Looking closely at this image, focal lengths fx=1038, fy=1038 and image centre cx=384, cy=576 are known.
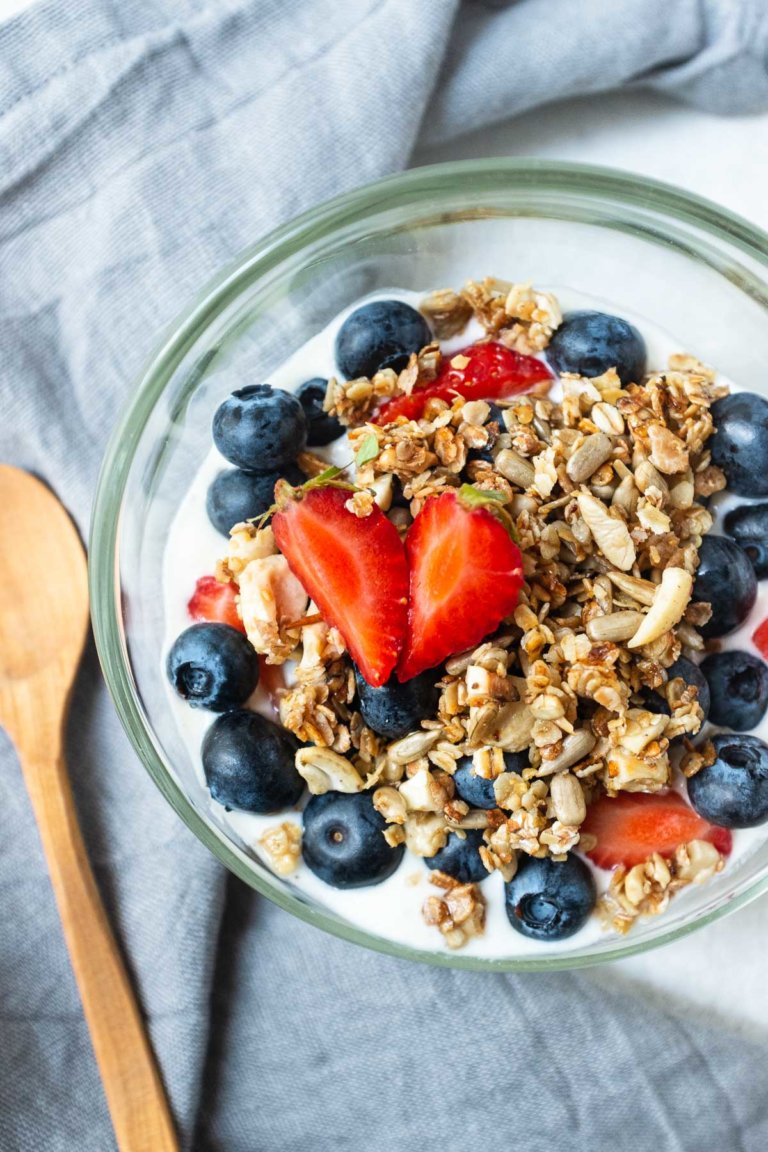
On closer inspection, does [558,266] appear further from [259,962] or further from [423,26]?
[259,962]

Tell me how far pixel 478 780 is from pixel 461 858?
117 millimetres

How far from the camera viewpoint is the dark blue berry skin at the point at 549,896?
3.72 ft

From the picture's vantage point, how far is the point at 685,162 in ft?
5.09

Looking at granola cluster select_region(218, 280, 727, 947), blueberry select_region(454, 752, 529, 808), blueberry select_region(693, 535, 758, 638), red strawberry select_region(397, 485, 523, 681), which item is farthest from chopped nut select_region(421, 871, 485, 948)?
blueberry select_region(693, 535, 758, 638)

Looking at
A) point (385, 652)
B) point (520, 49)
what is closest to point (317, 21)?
point (520, 49)

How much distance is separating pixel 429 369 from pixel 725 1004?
1021 mm

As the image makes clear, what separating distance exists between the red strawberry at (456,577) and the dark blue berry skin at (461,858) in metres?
0.21

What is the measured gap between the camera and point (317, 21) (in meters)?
1.43

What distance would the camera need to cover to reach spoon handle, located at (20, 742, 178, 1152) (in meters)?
1.41

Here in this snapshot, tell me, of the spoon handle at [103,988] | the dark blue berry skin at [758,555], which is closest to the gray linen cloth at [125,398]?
the spoon handle at [103,988]

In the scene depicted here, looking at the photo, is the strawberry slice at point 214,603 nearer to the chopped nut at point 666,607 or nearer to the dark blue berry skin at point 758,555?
the chopped nut at point 666,607

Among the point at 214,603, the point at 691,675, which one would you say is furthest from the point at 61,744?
the point at 691,675

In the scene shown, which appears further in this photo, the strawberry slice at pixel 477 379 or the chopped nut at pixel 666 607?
the strawberry slice at pixel 477 379

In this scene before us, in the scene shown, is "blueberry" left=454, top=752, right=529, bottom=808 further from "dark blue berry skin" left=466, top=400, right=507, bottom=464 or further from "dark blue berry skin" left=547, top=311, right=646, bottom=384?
"dark blue berry skin" left=547, top=311, right=646, bottom=384
